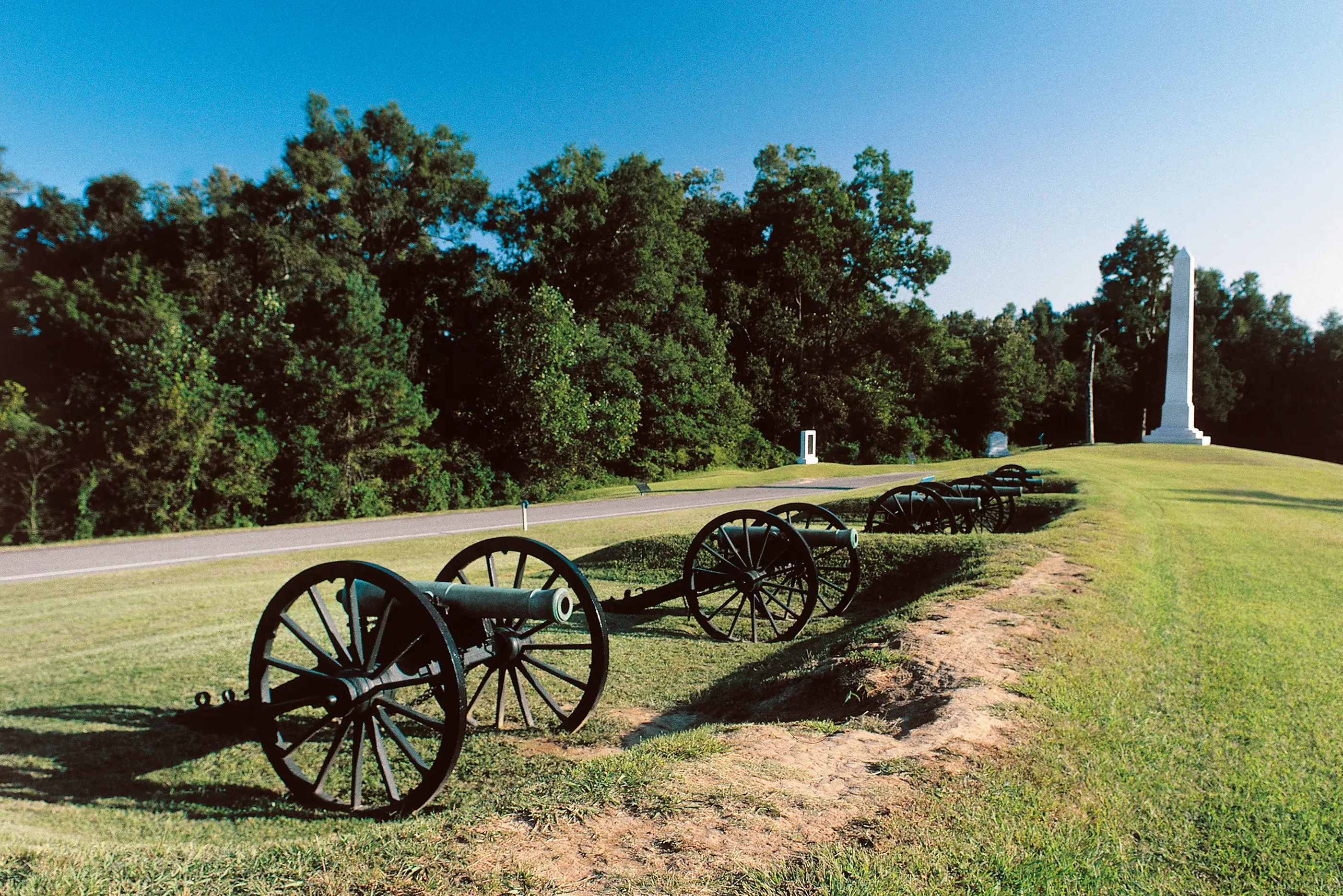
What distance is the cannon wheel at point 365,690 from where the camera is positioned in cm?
362

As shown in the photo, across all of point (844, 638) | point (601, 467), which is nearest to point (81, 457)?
point (601, 467)

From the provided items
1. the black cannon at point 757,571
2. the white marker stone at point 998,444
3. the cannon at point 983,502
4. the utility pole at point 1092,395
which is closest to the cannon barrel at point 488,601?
the black cannon at point 757,571

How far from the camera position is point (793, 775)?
11.8ft

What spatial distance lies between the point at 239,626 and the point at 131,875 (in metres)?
6.18

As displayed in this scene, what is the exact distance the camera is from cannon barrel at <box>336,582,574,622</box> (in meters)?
4.23

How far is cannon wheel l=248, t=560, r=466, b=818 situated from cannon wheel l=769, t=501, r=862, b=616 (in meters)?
3.97

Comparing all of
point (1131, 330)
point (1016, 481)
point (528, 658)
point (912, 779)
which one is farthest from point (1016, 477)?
point (1131, 330)

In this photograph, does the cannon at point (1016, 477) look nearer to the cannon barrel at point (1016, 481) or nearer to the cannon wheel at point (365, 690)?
the cannon barrel at point (1016, 481)

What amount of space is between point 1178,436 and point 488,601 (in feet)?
127

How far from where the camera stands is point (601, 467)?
30125 millimetres

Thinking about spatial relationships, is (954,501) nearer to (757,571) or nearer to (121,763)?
(757,571)

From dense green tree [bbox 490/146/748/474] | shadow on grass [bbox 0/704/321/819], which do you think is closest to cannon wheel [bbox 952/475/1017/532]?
shadow on grass [bbox 0/704/321/819]

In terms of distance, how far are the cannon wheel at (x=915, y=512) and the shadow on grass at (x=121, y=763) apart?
920 centimetres

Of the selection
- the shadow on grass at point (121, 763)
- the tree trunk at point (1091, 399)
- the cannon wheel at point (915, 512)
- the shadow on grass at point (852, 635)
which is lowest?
the shadow on grass at point (121, 763)
